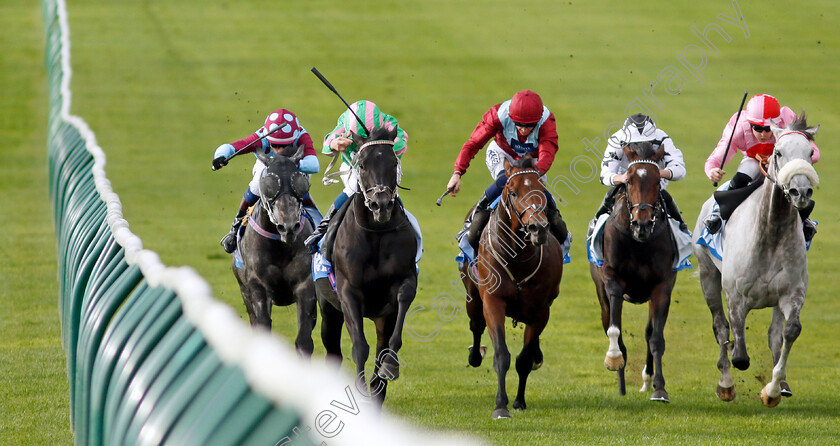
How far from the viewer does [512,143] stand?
27.6 feet

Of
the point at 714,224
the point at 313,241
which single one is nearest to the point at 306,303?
the point at 313,241

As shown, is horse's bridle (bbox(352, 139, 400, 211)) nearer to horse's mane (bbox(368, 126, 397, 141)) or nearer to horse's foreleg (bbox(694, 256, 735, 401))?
horse's mane (bbox(368, 126, 397, 141))

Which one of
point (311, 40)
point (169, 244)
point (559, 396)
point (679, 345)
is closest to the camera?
point (559, 396)

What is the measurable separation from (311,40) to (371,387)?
2517 cm

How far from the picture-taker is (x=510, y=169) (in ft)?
24.9

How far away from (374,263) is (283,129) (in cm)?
161

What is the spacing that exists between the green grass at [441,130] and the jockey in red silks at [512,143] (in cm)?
134

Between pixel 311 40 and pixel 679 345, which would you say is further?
pixel 311 40


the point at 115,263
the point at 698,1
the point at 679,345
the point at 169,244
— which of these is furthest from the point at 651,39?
the point at 115,263

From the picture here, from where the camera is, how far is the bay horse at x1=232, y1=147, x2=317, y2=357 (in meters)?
7.81

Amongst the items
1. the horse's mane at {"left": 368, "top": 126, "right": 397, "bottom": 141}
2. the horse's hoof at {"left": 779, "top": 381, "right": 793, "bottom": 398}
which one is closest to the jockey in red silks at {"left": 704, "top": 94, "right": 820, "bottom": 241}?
the horse's hoof at {"left": 779, "top": 381, "right": 793, "bottom": 398}

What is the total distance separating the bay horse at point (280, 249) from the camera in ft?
25.6

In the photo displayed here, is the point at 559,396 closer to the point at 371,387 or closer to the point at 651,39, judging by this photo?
the point at 371,387

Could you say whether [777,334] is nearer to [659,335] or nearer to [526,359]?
[659,335]
